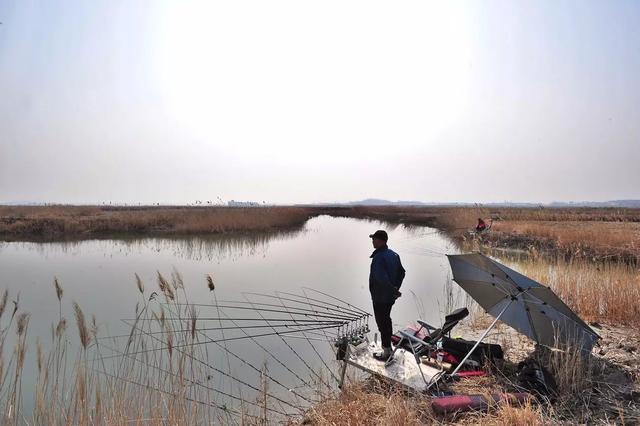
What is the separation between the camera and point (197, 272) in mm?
12102

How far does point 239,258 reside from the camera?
14773 mm

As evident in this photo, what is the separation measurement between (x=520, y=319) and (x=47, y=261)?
14.6 meters

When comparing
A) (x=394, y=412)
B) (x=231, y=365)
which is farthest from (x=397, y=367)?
(x=231, y=365)

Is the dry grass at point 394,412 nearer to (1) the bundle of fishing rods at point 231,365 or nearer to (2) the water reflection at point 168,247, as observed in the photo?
(1) the bundle of fishing rods at point 231,365

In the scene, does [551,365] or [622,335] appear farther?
[622,335]

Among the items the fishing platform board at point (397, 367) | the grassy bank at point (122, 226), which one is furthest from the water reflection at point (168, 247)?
the fishing platform board at point (397, 367)

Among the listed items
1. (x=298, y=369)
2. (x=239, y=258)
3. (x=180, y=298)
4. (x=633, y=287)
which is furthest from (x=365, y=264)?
(x=298, y=369)

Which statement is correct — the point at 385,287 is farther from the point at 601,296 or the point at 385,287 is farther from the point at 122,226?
the point at 122,226

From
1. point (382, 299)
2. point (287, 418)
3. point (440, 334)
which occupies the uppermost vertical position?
point (382, 299)

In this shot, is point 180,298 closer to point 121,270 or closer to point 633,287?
point 121,270

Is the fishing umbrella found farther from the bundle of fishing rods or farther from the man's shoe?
the bundle of fishing rods

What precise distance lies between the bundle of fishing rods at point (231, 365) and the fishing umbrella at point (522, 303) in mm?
1369

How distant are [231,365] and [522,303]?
377 cm

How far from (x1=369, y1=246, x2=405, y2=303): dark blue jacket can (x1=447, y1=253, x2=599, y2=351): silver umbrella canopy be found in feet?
2.33
